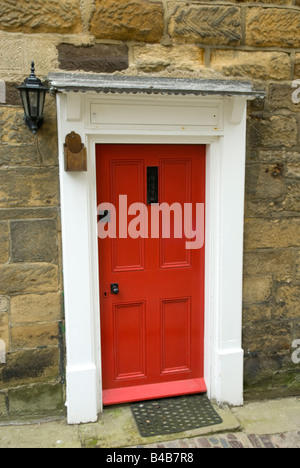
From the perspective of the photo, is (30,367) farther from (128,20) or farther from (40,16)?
(128,20)

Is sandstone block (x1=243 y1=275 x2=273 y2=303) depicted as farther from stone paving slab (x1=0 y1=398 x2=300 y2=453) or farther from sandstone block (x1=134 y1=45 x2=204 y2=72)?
sandstone block (x1=134 y1=45 x2=204 y2=72)

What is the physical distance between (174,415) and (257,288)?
1.25 meters

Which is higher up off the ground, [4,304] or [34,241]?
[34,241]

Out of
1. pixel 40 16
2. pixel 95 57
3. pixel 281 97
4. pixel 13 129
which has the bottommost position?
pixel 13 129

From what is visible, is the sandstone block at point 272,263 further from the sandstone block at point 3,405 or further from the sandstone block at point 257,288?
the sandstone block at point 3,405

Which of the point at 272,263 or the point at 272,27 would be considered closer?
the point at 272,27

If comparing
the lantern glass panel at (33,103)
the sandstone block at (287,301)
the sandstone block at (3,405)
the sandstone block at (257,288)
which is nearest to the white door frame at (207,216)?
the sandstone block at (257,288)

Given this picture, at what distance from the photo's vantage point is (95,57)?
3062mm

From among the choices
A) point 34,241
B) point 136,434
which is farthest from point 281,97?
point 136,434

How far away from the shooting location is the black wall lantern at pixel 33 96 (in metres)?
2.79

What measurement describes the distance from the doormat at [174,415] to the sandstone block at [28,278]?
1.26 m

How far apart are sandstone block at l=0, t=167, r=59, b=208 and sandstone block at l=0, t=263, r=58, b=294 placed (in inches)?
18.4

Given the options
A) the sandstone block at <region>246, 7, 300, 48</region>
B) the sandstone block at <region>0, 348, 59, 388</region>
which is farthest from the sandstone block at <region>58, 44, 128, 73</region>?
the sandstone block at <region>0, 348, 59, 388</region>

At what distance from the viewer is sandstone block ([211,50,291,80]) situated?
3268 mm
